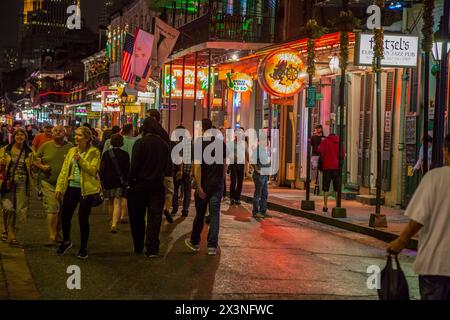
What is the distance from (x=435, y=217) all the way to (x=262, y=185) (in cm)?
1061

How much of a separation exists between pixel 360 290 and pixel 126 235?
207 inches

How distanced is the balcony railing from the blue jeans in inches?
368

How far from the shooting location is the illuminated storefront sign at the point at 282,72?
800 inches

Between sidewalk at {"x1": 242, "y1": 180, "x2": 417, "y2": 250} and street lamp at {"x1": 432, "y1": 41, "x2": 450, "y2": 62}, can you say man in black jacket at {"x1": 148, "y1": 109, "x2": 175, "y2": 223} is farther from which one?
street lamp at {"x1": 432, "y1": 41, "x2": 450, "y2": 62}

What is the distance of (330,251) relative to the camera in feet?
39.1

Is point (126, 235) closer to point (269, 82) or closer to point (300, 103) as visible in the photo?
point (269, 82)

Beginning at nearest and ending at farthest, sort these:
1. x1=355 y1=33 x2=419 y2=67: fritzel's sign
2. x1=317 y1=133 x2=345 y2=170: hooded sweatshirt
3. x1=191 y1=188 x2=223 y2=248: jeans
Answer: x1=191 y1=188 x2=223 y2=248: jeans
x1=355 y1=33 x2=419 y2=67: fritzel's sign
x1=317 y1=133 x2=345 y2=170: hooded sweatshirt

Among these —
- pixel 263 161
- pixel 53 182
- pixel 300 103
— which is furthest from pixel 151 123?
pixel 300 103

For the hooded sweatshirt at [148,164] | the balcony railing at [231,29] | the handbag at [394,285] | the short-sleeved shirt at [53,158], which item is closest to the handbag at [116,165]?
the short-sleeved shirt at [53,158]

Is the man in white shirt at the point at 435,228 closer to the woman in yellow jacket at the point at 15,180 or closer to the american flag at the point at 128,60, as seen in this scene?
the woman in yellow jacket at the point at 15,180

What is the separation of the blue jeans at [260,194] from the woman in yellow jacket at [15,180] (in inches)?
232

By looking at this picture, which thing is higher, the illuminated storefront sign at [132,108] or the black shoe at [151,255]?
the illuminated storefront sign at [132,108]

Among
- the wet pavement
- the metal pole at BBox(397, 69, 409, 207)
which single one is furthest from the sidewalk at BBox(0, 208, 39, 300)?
the metal pole at BBox(397, 69, 409, 207)

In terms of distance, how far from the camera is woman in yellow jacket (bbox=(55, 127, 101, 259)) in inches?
407
